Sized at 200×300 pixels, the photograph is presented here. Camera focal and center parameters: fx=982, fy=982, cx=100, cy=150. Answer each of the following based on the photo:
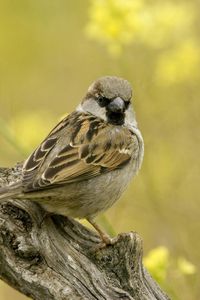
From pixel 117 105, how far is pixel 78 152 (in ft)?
1.46

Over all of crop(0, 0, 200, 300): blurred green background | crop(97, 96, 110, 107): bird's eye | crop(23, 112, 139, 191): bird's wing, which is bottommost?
crop(23, 112, 139, 191): bird's wing

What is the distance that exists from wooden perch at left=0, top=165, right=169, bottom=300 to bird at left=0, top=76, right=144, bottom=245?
0.15 meters

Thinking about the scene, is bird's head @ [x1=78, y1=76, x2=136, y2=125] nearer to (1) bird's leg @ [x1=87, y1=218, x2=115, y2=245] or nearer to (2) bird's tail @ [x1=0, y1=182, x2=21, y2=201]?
(1) bird's leg @ [x1=87, y1=218, x2=115, y2=245]

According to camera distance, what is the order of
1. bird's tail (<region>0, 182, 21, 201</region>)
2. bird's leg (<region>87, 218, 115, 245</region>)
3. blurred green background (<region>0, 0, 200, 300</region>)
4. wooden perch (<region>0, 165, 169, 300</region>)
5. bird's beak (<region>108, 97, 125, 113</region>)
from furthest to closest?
blurred green background (<region>0, 0, 200, 300</region>) < bird's beak (<region>108, 97, 125, 113</region>) < bird's leg (<region>87, 218, 115, 245</region>) < bird's tail (<region>0, 182, 21, 201</region>) < wooden perch (<region>0, 165, 169, 300</region>)

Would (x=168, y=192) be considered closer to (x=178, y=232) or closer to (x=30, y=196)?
(x=178, y=232)

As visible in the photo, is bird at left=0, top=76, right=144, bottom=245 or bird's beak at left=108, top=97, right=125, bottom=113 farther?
bird's beak at left=108, top=97, right=125, bottom=113

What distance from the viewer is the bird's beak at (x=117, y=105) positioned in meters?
5.72

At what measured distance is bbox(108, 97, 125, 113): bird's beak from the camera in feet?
18.8

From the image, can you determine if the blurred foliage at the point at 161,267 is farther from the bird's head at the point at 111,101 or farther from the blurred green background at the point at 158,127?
the bird's head at the point at 111,101

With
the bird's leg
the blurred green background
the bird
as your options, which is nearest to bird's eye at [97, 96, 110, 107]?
the bird

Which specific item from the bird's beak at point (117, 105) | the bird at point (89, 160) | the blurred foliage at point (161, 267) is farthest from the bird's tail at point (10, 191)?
the bird's beak at point (117, 105)

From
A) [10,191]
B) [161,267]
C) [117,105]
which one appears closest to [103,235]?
[161,267]

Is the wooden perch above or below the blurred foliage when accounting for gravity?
below

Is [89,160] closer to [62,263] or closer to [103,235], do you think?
[103,235]
